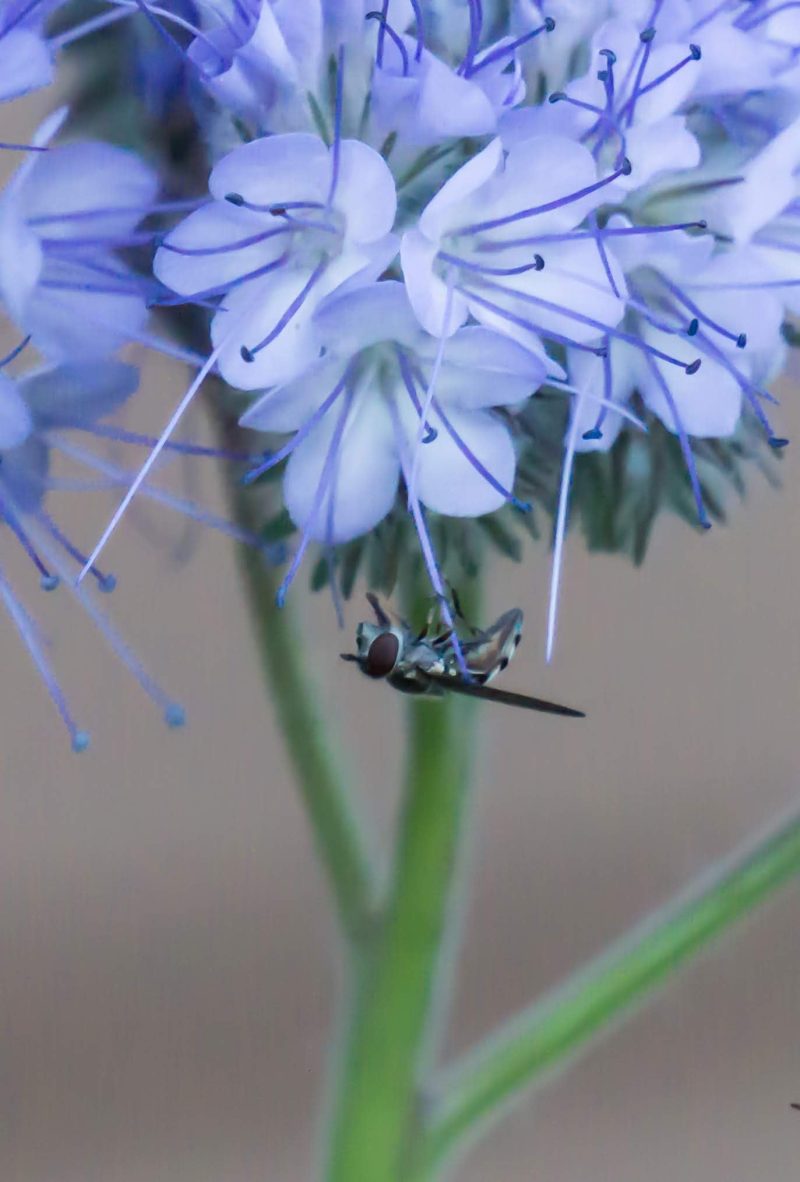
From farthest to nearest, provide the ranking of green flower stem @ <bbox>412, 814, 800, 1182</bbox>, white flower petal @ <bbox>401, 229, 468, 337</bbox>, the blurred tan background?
the blurred tan background
green flower stem @ <bbox>412, 814, 800, 1182</bbox>
white flower petal @ <bbox>401, 229, 468, 337</bbox>

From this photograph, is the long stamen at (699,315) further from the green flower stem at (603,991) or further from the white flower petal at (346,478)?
the green flower stem at (603,991)

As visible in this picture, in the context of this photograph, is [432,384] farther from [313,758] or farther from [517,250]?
[313,758]

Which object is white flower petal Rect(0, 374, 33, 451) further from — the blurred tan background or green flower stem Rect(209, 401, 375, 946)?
the blurred tan background

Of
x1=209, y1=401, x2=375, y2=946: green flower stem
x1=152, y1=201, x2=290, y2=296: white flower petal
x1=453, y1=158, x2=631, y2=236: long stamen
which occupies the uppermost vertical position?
x1=152, y1=201, x2=290, y2=296: white flower petal

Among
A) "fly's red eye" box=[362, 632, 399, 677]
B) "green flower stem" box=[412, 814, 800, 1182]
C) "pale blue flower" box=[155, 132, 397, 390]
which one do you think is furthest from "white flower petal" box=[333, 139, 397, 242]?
"green flower stem" box=[412, 814, 800, 1182]

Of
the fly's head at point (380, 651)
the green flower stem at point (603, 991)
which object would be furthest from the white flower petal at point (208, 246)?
the green flower stem at point (603, 991)

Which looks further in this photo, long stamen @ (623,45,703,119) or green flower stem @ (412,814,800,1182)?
green flower stem @ (412,814,800,1182)

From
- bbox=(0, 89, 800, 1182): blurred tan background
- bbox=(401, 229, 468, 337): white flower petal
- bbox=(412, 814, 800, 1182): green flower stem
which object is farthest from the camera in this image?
bbox=(0, 89, 800, 1182): blurred tan background
